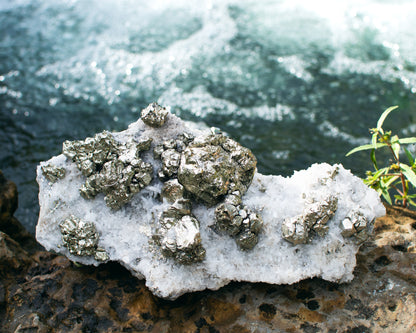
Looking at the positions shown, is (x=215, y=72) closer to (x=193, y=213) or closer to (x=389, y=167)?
(x=389, y=167)

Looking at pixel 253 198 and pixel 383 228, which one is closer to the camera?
pixel 253 198

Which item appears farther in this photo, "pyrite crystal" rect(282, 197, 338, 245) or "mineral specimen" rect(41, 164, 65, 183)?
"mineral specimen" rect(41, 164, 65, 183)

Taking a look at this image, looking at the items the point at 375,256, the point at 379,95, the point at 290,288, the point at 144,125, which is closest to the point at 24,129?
the point at 144,125

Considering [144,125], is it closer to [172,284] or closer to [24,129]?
[172,284]

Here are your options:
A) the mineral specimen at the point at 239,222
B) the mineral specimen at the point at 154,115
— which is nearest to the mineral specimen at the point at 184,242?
the mineral specimen at the point at 239,222

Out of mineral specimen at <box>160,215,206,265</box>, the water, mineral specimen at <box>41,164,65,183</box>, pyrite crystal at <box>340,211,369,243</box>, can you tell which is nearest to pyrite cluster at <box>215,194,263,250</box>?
mineral specimen at <box>160,215,206,265</box>

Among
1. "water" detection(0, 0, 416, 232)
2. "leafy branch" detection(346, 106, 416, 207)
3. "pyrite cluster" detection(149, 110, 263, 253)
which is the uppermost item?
"pyrite cluster" detection(149, 110, 263, 253)

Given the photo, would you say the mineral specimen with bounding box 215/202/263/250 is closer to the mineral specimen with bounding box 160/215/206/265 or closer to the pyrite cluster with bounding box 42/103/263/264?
the pyrite cluster with bounding box 42/103/263/264
